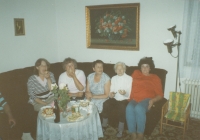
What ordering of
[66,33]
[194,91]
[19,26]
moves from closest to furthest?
[194,91] < [19,26] < [66,33]

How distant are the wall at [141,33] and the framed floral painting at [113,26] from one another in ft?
0.38

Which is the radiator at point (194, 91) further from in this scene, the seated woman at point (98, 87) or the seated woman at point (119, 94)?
the seated woman at point (98, 87)

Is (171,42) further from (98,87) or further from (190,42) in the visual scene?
(98,87)

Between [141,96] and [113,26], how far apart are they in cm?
183

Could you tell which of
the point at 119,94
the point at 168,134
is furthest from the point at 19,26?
the point at 168,134

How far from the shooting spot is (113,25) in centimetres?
449

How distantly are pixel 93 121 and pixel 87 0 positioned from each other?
10.1ft

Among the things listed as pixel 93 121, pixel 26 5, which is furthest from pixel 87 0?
pixel 93 121

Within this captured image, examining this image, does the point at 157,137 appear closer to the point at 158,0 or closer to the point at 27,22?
the point at 158,0

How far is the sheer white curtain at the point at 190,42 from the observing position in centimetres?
357

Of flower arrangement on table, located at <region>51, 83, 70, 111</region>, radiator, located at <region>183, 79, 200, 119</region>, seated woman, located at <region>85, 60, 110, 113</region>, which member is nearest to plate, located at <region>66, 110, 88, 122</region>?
flower arrangement on table, located at <region>51, 83, 70, 111</region>

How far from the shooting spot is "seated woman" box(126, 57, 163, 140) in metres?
3.17

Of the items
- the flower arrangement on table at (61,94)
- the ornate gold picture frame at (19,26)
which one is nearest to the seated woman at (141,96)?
the flower arrangement on table at (61,94)

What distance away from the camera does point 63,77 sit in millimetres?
3754
